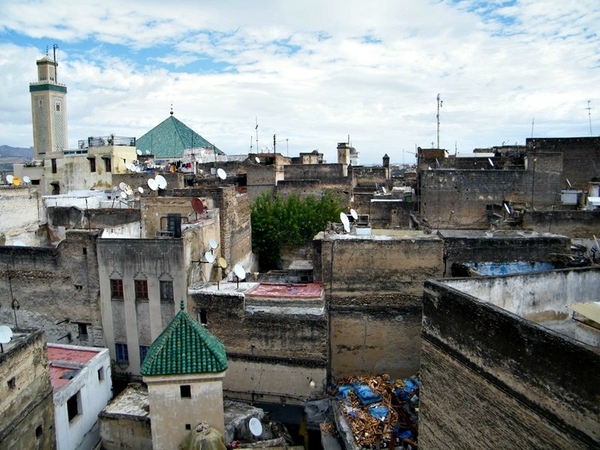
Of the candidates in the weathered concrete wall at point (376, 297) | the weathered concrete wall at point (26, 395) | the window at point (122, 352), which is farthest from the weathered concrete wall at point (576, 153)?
the weathered concrete wall at point (26, 395)

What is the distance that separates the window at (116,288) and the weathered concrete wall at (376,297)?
828 centimetres

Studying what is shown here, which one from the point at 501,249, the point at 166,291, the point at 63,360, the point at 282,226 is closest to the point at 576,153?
the point at 501,249

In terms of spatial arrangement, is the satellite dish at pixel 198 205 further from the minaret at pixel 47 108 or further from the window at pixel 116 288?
the minaret at pixel 47 108

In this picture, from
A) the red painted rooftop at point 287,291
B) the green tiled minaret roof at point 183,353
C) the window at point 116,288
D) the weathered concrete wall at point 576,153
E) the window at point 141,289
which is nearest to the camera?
the green tiled minaret roof at point 183,353

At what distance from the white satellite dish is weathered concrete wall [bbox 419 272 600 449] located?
186 inches

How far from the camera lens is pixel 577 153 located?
30.1 meters

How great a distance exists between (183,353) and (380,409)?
21.7ft

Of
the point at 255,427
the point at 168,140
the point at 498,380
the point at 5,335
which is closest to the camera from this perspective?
the point at 498,380

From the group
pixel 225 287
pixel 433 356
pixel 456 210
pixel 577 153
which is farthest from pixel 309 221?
pixel 433 356

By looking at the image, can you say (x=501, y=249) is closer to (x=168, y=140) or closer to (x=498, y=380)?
(x=498, y=380)

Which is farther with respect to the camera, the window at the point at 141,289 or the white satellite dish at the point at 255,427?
the window at the point at 141,289

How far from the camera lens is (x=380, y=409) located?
15.0m

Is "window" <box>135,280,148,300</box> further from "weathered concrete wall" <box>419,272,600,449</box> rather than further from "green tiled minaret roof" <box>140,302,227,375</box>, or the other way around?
"weathered concrete wall" <box>419,272,600,449</box>

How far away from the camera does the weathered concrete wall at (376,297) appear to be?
17828 millimetres
